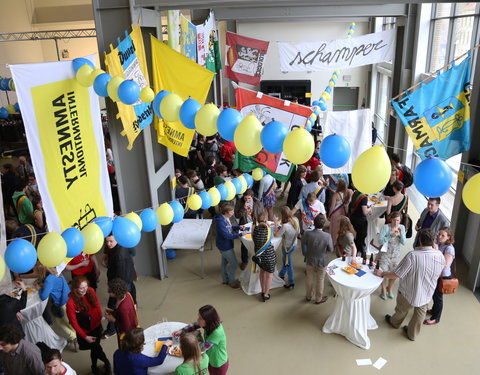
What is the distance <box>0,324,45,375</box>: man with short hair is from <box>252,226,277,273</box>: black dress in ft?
9.45

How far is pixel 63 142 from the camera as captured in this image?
393 centimetres

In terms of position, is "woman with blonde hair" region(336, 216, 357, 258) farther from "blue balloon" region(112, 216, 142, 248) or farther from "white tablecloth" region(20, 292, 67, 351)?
"white tablecloth" region(20, 292, 67, 351)

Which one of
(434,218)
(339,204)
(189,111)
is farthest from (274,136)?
(339,204)

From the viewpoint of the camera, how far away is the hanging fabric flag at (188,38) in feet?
22.3

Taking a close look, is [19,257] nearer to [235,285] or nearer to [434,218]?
[235,285]

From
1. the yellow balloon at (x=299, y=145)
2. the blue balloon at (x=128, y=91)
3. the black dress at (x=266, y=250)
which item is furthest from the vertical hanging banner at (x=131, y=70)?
the yellow balloon at (x=299, y=145)

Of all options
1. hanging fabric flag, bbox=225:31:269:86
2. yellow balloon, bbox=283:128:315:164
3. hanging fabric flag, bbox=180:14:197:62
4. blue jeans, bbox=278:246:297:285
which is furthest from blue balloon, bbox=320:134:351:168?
hanging fabric flag, bbox=225:31:269:86

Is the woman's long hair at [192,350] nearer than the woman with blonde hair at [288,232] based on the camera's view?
Yes

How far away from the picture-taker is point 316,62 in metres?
7.62

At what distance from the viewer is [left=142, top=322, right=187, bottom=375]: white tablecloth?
366cm

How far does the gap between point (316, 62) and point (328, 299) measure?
4403 millimetres

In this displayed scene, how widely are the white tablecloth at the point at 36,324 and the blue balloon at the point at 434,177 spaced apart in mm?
4240

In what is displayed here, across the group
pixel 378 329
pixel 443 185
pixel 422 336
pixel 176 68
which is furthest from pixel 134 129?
pixel 422 336

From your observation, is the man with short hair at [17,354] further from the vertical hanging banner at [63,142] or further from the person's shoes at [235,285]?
the person's shoes at [235,285]
